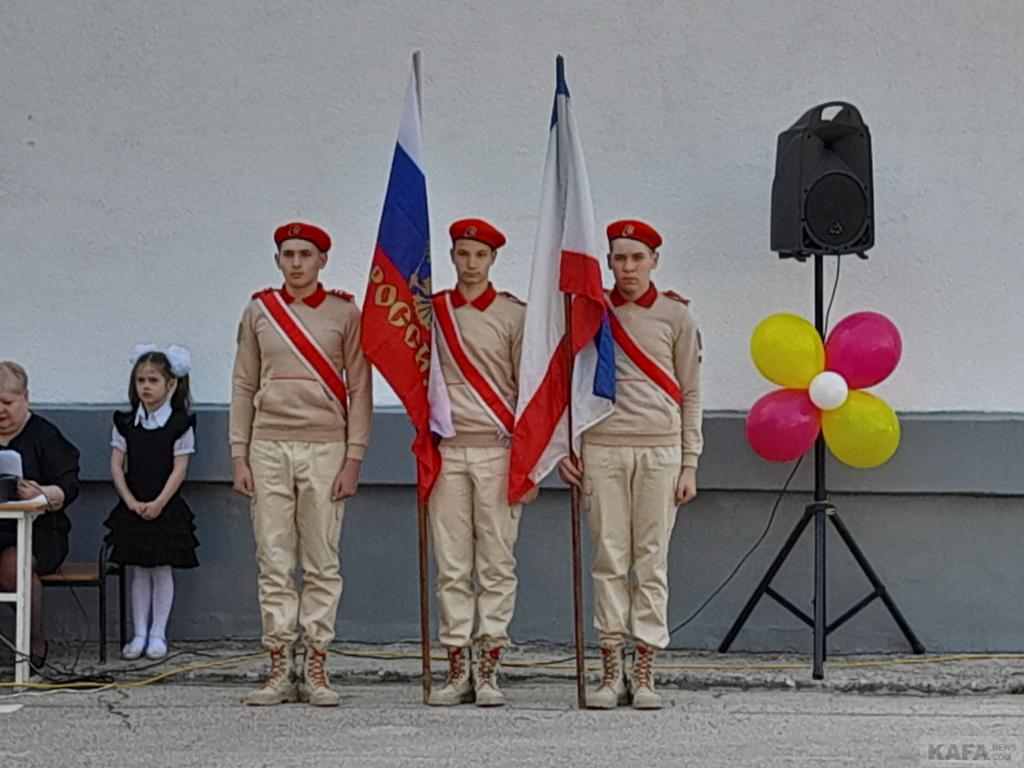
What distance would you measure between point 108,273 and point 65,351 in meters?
0.43

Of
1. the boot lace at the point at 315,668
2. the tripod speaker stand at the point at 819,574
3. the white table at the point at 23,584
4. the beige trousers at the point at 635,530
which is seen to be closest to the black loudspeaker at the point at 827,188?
the tripod speaker stand at the point at 819,574

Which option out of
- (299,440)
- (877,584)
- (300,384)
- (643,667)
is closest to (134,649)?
(299,440)

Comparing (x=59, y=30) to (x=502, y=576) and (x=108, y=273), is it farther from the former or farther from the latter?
(x=502, y=576)

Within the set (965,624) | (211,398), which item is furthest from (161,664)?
(965,624)

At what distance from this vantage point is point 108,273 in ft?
27.5

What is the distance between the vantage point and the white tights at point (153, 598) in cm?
798

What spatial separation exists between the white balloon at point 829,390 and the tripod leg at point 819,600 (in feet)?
1.48

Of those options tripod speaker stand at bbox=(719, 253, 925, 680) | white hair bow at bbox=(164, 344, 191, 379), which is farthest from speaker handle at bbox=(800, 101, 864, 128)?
white hair bow at bbox=(164, 344, 191, 379)

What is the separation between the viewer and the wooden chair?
7668 mm

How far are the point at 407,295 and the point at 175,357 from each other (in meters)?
1.62

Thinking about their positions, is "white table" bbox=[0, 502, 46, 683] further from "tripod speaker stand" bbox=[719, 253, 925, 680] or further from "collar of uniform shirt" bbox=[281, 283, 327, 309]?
"tripod speaker stand" bbox=[719, 253, 925, 680]

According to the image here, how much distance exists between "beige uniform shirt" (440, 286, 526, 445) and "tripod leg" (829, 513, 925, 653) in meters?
1.70

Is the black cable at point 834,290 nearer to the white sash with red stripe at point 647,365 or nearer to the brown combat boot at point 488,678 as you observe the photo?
the white sash with red stripe at point 647,365

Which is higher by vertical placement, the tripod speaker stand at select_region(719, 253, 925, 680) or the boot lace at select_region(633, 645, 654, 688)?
the tripod speaker stand at select_region(719, 253, 925, 680)
